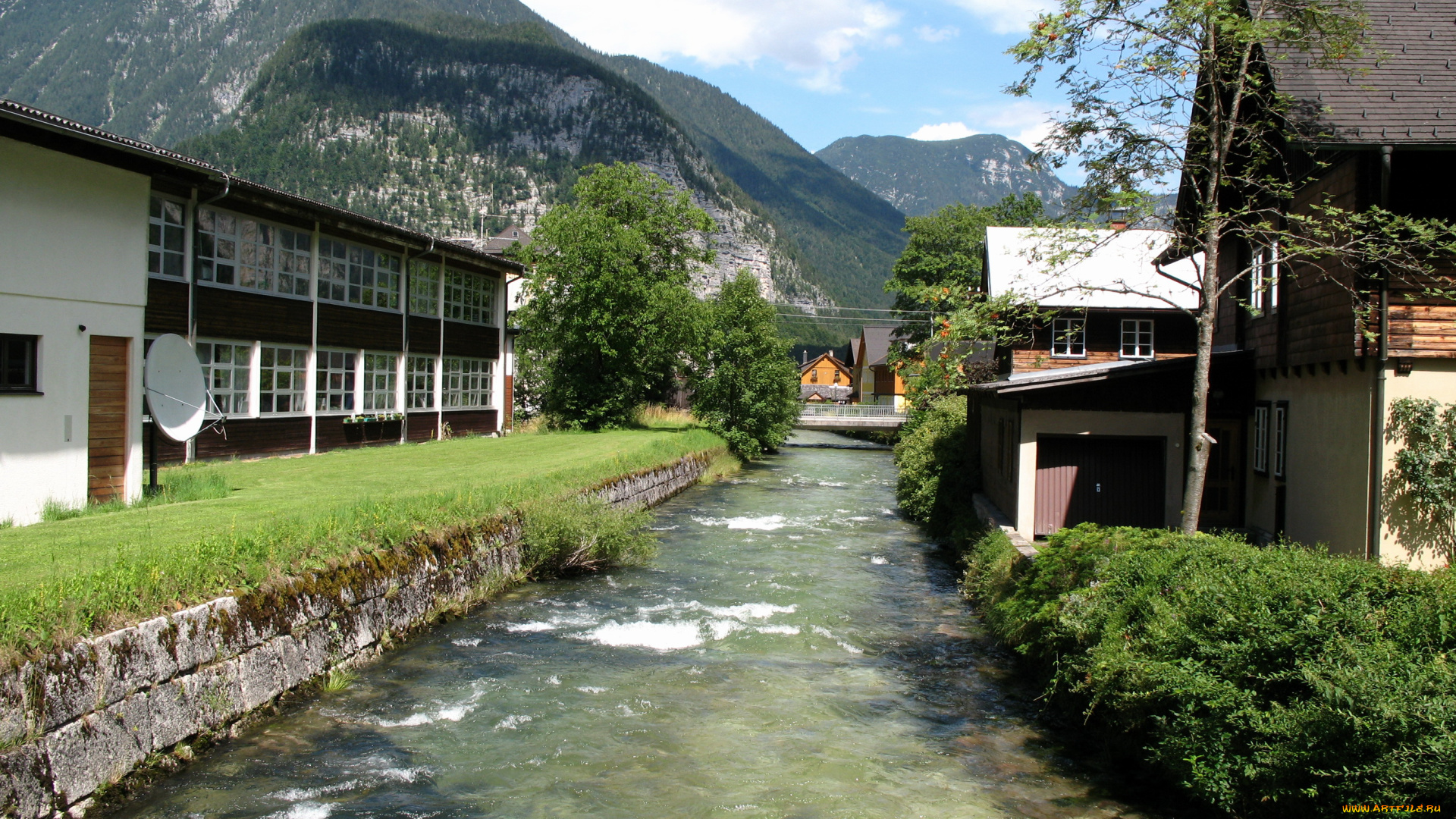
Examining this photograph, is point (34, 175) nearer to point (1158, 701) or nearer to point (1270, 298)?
point (1158, 701)

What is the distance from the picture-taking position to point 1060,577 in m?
10.9

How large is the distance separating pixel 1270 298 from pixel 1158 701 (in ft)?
31.0

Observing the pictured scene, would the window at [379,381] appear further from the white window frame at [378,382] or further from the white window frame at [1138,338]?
the white window frame at [1138,338]

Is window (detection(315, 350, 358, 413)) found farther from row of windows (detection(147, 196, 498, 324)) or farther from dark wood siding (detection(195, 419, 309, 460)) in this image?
row of windows (detection(147, 196, 498, 324))

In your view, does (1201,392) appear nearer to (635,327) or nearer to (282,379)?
(282,379)

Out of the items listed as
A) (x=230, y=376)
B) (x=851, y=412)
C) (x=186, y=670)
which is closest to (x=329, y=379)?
(x=230, y=376)

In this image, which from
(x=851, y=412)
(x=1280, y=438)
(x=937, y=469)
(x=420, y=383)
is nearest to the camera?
(x=1280, y=438)

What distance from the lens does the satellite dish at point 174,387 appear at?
1338 cm

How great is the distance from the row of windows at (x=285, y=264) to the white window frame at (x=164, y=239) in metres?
0.02

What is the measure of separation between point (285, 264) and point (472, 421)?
10.4 m

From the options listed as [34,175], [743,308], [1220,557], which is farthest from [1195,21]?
[743,308]

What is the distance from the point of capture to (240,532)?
10.3 metres

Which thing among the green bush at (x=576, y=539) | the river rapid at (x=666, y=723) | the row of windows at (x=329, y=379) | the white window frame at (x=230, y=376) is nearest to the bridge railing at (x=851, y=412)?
the row of windows at (x=329, y=379)

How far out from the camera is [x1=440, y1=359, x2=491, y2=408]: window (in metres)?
31.4
